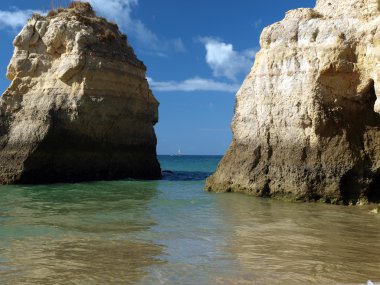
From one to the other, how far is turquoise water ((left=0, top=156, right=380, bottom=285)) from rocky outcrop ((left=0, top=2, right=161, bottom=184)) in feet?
25.5

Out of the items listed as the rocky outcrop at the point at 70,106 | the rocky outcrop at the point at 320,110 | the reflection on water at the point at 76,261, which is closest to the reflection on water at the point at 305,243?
the rocky outcrop at the point at 320,110

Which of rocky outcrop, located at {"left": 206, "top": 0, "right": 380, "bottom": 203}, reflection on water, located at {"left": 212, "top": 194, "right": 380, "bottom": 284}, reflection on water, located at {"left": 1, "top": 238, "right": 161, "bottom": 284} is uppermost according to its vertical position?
rocky outcrop, located at {"left": 206, "top": 0, "right": 380, "bottom": 203}

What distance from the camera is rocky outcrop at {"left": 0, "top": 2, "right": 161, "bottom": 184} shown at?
62.5 ft

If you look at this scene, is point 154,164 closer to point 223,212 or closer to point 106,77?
point 106,77

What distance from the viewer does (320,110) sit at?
11.9 m

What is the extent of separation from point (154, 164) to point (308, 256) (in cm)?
1777

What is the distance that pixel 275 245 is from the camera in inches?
264

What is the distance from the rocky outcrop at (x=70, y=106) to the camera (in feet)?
62.5

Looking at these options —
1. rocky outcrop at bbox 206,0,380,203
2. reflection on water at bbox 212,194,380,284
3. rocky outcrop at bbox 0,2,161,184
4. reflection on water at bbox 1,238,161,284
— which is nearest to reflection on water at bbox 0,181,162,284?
reflection on water at bbox 1,238,161,284

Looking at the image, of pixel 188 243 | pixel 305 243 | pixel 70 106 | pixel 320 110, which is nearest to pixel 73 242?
pixel 188 243

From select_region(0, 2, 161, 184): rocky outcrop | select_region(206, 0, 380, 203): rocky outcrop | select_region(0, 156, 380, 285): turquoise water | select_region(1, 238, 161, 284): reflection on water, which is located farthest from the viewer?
select_region(0, 2, 161, 184): rocky outcrop

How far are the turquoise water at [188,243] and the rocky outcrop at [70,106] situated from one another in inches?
306

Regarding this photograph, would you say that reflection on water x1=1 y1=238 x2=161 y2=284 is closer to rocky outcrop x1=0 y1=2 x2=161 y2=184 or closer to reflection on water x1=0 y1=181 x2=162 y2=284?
reflection on water x1=0 y1=181 x2=162 y2=284

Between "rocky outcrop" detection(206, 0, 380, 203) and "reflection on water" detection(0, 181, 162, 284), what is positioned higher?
"rocky outcrop" detection(206, 0, 380, 203)
